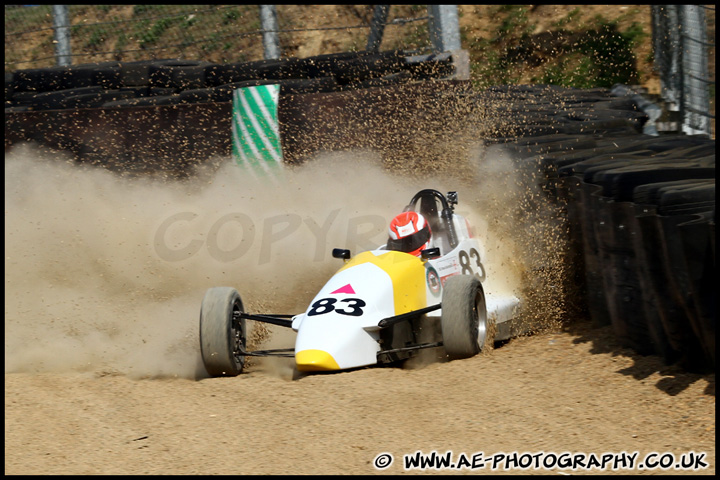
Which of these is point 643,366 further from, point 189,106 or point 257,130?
point 189,106

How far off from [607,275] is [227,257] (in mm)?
4528

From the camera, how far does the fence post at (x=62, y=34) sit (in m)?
12.1

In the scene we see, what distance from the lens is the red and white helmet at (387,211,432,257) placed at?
22.4 feet

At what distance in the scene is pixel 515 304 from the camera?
7004 millimetres

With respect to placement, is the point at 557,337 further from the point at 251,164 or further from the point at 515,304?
the point at 251,164

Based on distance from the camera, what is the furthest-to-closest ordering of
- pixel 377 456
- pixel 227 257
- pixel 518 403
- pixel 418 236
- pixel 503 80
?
1. pixel 503 80
2. pixel 227 257
3. pixel 418 236
4. pixel 518 403
5. pixel 377 456

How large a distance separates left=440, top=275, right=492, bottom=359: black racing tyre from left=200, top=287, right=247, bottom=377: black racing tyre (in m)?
1.52

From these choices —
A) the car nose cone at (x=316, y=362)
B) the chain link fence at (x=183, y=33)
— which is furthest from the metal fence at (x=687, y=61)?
the car nose cone at (x=316, y=362)

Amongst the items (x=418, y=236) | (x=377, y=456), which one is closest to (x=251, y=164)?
(x=418, y=236)

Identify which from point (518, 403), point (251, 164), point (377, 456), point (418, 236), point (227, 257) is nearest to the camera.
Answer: point (377, 456)

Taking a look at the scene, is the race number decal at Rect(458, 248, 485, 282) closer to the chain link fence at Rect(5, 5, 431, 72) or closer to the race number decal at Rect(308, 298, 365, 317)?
the race number decal at Rect(308, 298, 365, 317)

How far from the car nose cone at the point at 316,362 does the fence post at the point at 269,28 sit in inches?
281

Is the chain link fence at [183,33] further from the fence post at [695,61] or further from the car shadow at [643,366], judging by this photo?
the car shadow at [643,366]

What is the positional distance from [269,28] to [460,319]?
7.22m
